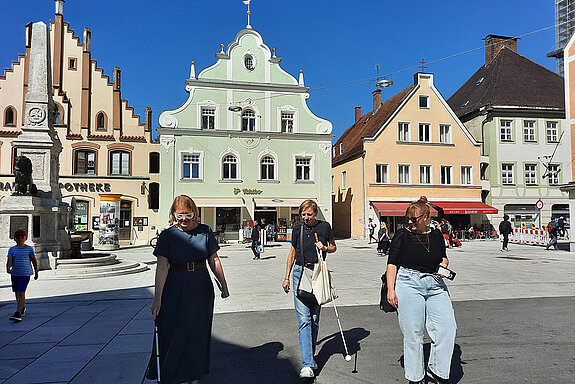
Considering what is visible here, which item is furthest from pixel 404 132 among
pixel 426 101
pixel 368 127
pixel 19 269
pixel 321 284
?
pixel 321 284

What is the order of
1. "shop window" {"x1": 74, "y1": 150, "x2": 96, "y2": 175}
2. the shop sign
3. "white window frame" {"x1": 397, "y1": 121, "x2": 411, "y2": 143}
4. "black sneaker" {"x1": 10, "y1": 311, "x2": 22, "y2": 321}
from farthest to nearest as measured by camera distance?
"white window frame" {"x1": 397, "y1": 121, "x2": 411, "y2": 143}, the shop sign, "shop window" {"x1": 74, "y1": 150, "x2": 96, "y2": 175}, "black sneaker" {"x1": 10, "y1": 311, "x2": 22, "y2": 321}

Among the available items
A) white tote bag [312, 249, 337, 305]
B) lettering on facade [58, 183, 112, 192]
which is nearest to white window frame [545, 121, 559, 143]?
lettering on facade [58, 183, 112, 192]

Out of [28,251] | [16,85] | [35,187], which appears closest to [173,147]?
[16,85]

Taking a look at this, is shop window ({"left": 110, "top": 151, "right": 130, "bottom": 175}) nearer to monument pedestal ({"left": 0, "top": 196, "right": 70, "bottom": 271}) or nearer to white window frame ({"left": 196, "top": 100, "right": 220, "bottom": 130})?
white window frame ({"left": 196, "top": 100, "right": 220, "bottom": 130})

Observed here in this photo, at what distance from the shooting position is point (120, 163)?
31344 mm

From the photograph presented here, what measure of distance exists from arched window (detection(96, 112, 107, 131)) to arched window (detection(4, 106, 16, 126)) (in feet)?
17.3

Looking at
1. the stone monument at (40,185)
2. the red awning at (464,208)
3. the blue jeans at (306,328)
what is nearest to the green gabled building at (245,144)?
the red awning at (464,208)

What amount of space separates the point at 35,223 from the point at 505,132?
111ft

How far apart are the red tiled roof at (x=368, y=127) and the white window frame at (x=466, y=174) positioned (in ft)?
23.8

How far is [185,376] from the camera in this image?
13.3ft

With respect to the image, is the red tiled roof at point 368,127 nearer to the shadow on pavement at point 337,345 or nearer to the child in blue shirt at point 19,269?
the shadow on pavement at point 337,345

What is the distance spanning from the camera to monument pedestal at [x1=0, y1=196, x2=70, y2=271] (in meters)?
12.8

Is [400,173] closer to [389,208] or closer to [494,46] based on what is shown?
[389,208]

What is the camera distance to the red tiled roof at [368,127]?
35266 mm
